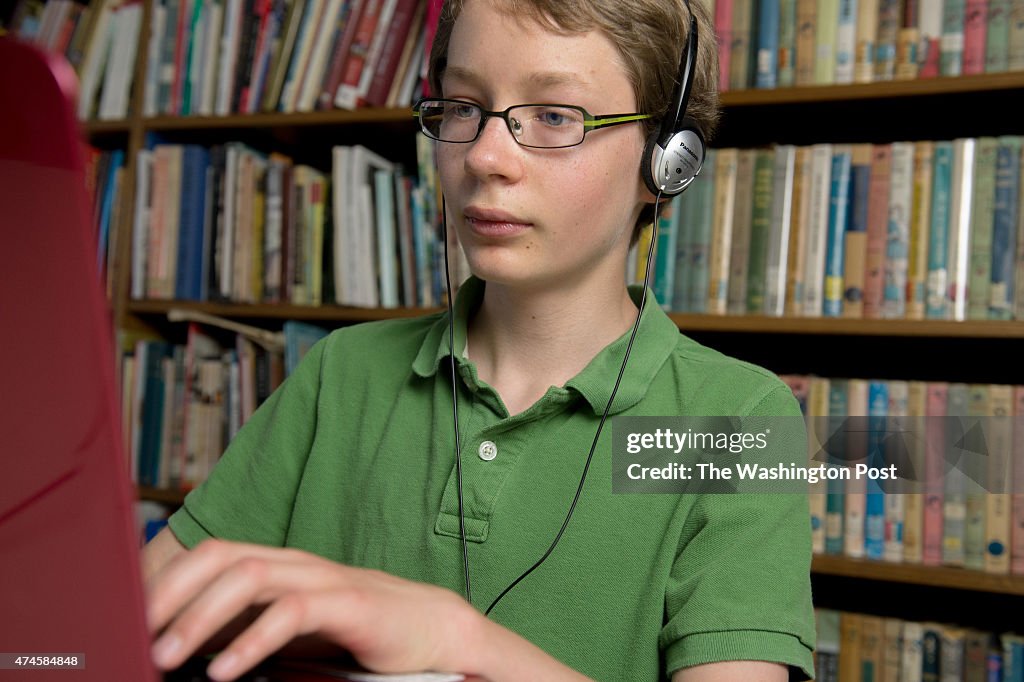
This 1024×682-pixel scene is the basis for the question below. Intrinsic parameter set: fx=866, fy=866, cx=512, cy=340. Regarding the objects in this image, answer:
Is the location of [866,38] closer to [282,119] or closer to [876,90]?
[876,90]

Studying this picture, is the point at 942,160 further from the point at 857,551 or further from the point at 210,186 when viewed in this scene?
the point at 210,186

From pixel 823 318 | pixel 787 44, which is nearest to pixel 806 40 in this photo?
pixel 787 44

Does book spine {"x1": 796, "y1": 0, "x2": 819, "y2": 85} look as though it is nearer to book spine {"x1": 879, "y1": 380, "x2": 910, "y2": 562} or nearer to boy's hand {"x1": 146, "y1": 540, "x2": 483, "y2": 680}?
book spine {"x1": 879, "y1": 380, "x2": 910, "y2": 562}

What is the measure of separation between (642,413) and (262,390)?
3.85 feet

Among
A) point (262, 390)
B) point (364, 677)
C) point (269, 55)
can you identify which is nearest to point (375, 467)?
point (364, 677)

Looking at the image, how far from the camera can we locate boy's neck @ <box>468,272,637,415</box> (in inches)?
36.0

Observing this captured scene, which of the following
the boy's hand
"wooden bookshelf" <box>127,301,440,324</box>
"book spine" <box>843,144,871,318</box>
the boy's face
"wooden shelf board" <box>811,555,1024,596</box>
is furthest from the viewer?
"wooden bookshelf" <box>127,301,440,324</box>

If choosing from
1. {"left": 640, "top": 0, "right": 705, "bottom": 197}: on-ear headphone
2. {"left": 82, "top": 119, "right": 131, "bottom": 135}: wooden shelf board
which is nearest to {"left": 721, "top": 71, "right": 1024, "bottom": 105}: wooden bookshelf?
{"left": 640, "top": 0, "right": 705, "bottom": 197}: on-ear headphone

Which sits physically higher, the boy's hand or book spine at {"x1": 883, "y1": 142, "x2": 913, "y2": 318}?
book spine at {"x1": 883, "y1": 142, "x2": 913, "y2": 318}

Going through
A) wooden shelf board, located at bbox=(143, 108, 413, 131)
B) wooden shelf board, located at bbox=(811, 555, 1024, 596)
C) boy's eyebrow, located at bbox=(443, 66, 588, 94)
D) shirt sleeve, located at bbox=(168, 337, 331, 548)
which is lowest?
wooden shelf board, located at bbox=(811, 555, 1024, 596)

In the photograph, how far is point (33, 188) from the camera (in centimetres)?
26

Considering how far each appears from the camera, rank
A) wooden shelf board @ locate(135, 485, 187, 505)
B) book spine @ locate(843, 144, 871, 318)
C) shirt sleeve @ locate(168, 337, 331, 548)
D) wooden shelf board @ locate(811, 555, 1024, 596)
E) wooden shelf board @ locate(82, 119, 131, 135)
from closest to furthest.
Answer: shirt sleeve @ locate(168, 337, 331, 548) < wooden shelf board @ locate(811, 555, 1024, 596) < book spine @ locate(843, 144, 871, 318) < wooden shelf board @ locate(135, 485, 187, 505) < wooden shelf board @ locate(82, 119, 131, 135)

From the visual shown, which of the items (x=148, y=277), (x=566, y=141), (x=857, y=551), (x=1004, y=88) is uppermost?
(x=1004, y=88)

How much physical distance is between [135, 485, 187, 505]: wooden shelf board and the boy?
994 mm
